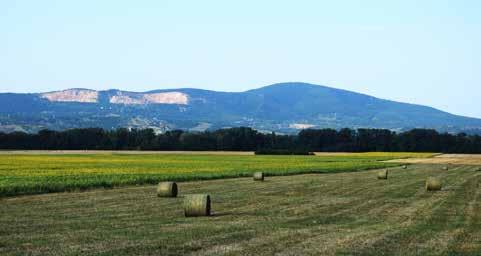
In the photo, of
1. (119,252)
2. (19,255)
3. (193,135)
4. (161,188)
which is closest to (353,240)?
(119,252)

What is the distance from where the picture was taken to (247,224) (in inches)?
880

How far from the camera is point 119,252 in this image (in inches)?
650

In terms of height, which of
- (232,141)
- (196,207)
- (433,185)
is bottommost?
(196,207)

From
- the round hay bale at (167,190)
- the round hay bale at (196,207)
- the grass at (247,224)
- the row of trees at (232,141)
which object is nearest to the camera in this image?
the grass at (247,224)

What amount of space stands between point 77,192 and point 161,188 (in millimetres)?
4966

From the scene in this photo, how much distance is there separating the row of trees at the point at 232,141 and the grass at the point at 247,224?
10975 centimetres

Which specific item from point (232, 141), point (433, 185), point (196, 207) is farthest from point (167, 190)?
point (232, 141)

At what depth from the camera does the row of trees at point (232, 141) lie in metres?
143

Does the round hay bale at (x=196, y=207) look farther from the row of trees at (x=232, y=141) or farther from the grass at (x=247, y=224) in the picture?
the row of trees at (x=232, y=141)

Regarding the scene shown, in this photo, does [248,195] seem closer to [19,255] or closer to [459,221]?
[459,221]

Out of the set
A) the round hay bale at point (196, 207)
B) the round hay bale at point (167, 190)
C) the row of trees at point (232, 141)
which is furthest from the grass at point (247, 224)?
the row of trees at point (232, 141)

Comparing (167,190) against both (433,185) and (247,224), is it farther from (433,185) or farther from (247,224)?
(433,185)

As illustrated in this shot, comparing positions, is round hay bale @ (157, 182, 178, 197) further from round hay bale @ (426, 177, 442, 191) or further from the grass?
round hay bale @ (426, 177, 442, 191)

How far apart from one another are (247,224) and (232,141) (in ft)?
427
